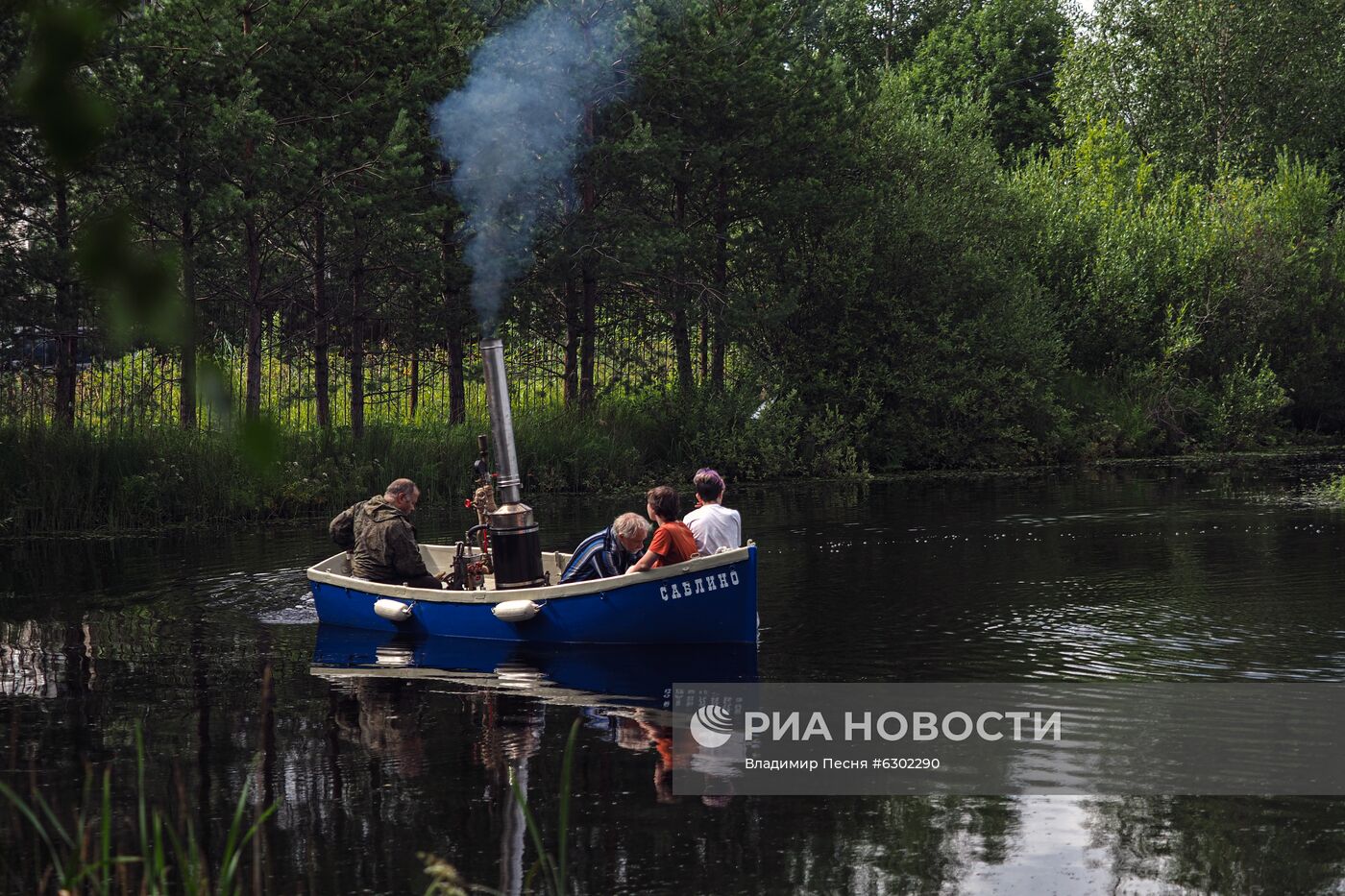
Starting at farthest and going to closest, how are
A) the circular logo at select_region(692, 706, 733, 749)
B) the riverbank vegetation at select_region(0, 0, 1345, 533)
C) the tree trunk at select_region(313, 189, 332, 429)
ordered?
the tree trunk at select_region(313, 189, 332, 429)
the riverbank vegetation at select_region(0, 0, 1345, 533)
the circular logo at select_region(692, 706, 733, 749)

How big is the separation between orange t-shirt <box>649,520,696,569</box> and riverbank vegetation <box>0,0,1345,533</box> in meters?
7.64

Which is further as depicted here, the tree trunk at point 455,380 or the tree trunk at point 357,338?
the tree trunk at point 455,380

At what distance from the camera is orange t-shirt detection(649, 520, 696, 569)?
11938mm

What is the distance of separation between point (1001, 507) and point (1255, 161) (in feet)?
84.5

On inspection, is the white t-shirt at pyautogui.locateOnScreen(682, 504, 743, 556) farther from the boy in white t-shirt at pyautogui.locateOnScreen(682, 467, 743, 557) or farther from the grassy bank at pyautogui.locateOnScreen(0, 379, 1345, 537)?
the grassy bank at pyautogui.locateOnScreen(0, 379, 1345, 537)

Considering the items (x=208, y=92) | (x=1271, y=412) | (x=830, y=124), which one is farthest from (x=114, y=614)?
(x=1271, y=412)

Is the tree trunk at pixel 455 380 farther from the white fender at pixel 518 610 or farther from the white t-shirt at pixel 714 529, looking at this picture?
the white t-shirt at pixel 714 529

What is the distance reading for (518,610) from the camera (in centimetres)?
1228

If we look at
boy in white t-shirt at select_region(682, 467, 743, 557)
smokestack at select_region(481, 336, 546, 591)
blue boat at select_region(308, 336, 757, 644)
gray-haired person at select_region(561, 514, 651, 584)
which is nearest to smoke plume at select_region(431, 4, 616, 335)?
blue boat at select_region(308, 336, 757, 644)

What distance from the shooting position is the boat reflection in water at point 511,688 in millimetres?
8438

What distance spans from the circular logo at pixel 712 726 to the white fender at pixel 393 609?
12.8 feet

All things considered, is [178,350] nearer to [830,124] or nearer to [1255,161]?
[830,124]

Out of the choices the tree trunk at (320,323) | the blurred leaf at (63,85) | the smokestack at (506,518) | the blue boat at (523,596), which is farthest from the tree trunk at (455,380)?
the blurred leaf at (63,85)

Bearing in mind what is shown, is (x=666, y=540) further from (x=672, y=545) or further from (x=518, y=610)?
(x=518, y=610)
